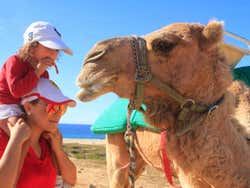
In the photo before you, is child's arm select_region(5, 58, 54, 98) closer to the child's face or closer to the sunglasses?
the child's face

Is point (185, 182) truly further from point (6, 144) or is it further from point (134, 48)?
point (6, 144)

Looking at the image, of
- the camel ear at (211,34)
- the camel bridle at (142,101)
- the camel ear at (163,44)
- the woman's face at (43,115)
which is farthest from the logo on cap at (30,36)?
the camel ear at (211,34)

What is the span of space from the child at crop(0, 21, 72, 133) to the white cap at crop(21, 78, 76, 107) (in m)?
0.04

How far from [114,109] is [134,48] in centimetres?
255

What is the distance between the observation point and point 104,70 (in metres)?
2.11

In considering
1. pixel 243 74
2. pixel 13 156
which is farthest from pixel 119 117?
pixel 13 156

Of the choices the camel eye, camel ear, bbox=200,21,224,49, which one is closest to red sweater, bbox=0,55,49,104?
the camel eye

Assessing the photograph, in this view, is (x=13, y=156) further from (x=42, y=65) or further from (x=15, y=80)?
(x=42, y=65)

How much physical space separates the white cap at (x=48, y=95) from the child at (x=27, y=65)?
0.04 metres

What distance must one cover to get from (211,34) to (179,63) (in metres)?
0.28

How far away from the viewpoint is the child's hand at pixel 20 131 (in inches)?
87.5

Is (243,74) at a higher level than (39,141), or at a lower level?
higher

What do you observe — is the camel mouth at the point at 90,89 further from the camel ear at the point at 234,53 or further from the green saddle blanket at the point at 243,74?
the camel ear at the point at 234,53

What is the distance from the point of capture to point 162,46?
2373 millimetres
